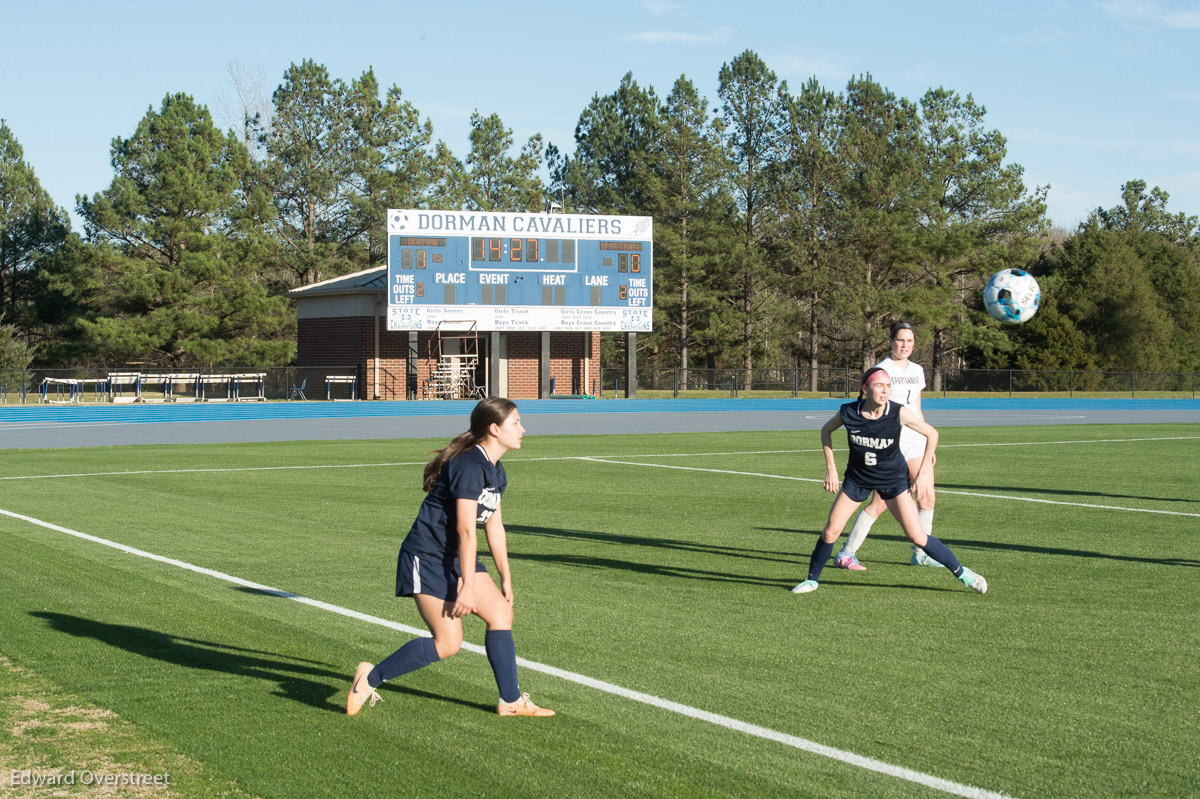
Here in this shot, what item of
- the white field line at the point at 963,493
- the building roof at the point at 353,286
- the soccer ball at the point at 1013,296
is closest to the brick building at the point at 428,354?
the building roof at the point at 353,286

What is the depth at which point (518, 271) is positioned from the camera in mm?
45250

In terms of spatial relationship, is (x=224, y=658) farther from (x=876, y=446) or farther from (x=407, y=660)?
(x=876, y=446)

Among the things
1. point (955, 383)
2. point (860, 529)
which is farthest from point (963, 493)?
point (955, 383)

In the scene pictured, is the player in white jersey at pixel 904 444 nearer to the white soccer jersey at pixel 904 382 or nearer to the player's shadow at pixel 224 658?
the white soccer jersey at pixel 904 382

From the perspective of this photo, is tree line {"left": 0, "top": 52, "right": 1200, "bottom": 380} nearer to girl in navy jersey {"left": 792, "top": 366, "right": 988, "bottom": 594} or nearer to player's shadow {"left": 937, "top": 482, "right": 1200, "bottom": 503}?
player's shadow {"left": 937, "top": 482, "right": 1200, "bottom": 503}

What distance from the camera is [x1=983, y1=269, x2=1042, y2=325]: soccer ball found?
15414 mm

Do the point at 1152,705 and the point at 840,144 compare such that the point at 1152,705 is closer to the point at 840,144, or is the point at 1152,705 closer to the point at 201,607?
the point at 201,607

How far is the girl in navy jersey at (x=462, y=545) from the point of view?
5.22 metres

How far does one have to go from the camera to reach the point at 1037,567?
10008mm

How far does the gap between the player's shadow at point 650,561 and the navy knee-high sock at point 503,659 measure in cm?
409

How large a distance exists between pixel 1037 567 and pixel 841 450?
1492 cm

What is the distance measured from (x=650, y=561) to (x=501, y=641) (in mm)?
5008

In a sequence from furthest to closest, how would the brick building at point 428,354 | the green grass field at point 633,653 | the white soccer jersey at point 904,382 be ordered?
→ the brick building at point 428,354, the white soccer jersey at point 904,382, the green grass field at point 633,653

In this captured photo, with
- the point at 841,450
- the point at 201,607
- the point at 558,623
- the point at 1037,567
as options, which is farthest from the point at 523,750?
the point at 841,450
